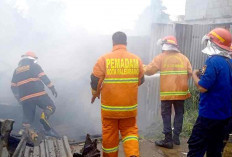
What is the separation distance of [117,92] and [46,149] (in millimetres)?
1708

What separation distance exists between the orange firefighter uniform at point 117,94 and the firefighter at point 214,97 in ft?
2.86

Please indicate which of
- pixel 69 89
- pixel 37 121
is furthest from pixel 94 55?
pixel 37 121

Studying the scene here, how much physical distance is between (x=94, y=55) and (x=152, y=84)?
9.85 ft

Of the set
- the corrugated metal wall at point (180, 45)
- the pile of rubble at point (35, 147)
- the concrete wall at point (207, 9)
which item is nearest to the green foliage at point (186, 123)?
the corrugated metal wall at point (180, 45)

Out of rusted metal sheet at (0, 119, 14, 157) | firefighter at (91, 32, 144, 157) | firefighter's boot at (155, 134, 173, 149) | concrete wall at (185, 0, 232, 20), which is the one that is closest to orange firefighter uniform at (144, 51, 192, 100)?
firefighter's boot at (155, 134, 173, 149)

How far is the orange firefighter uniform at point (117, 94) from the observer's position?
3.58 meters

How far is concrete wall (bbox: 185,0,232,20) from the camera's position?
10.7 meters

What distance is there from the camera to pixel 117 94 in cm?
358

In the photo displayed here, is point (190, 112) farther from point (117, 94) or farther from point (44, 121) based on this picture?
point (44, 121)

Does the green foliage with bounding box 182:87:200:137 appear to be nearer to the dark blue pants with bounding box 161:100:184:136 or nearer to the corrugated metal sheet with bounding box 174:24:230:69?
the corrugated metal sheet with bounding box 174:24:230:69

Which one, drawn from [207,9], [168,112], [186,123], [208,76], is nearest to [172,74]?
[168,112]

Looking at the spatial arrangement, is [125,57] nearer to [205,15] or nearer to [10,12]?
[10,12]

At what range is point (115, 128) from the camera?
3.72m

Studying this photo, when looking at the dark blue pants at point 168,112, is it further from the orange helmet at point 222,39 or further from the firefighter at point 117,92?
the orange helmet at point 222,39
